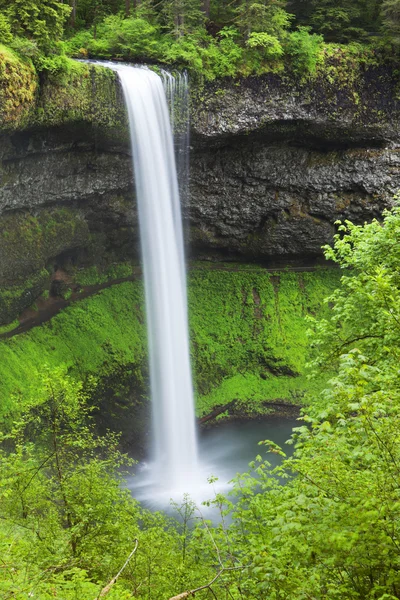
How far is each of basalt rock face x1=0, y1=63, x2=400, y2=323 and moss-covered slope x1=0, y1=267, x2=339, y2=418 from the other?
1.58m

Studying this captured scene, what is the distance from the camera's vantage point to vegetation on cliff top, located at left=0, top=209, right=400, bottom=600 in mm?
4992

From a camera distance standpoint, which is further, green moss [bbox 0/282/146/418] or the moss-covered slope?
the moss-covered slope

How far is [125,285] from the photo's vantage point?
2745 cm

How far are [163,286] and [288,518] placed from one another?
18.4 m

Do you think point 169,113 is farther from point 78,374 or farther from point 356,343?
point 356,343

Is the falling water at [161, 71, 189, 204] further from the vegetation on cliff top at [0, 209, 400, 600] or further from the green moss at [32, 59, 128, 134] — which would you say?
the vegetation on cliff top at [0, 209, 400, 600]

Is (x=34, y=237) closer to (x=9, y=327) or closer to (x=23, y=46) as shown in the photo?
(x=9, y=327)

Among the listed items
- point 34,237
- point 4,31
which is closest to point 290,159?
point 34,237

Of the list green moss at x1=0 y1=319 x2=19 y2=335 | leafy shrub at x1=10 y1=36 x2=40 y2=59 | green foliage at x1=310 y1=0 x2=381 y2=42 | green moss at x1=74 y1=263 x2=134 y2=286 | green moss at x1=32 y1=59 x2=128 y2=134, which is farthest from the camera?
green moss at x1=74 y1=263 x2=134 y2=286

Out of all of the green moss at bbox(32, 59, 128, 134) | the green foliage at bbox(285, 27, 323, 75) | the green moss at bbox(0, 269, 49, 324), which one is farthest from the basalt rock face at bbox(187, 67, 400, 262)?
the green moss at bbox(0, 269, 49, 324)

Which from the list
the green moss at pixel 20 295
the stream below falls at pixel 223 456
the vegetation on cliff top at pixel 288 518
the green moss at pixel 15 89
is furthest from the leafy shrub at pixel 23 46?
the stream below falls at pixel 223 456

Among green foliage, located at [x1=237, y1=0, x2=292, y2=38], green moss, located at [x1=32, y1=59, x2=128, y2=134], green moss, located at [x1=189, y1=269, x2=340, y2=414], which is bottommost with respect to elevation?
green moss, located at [x1=189, y1=269, x2=340, y2=414]

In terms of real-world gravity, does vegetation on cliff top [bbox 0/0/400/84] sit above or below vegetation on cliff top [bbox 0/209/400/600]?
above

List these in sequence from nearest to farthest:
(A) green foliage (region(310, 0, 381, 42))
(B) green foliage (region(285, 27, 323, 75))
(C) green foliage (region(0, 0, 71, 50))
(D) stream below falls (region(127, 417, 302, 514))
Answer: (C) green foliage (region(0, 0, 71, 50)) < (D) stream below falls (region(127, 417, 302, 514)) < (B) green foliage (region(285, 27, 323, 75)) < (A) green foliage (region(310, 0, 381, 42))
